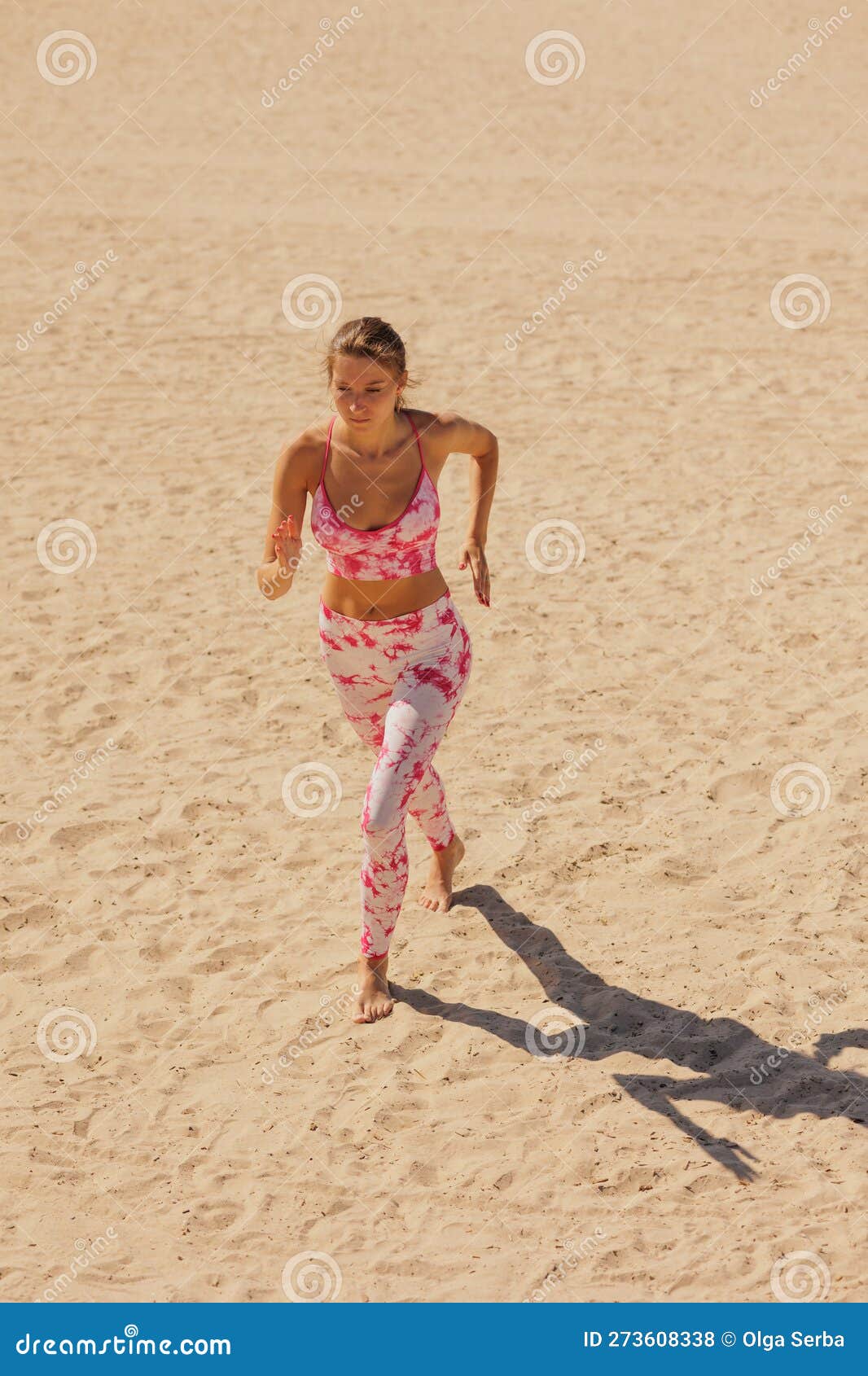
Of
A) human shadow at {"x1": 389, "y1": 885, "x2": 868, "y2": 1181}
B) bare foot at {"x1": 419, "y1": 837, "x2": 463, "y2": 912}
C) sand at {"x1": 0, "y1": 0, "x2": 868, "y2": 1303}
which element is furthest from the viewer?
bare foot at {"x1": 419, "y1": 837, "x2": 463, "y2": 912}

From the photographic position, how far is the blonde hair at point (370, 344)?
170 inches

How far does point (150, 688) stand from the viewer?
7.12 metres

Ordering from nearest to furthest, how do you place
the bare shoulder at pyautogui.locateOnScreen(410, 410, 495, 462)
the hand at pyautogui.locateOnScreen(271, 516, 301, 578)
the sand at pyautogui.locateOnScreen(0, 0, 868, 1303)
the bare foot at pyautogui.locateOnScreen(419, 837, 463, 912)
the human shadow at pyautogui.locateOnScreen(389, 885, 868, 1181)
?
1. the sand at pyautogui.locateOnScreen(0, 0, 868, 1303)
2. the hand at pyautogui.locateOnScreen(271, 516, 301, 578)
3. the human shadow at pyautogui.locateOnScreen(389, 885, 868, 1181)
4. the bare shoulder at pyautogui.locateOnScreen(410, 410, 495, 462)
5. the bare foot at pyautogui.locateOnScreen(419, 837, 463, 912)

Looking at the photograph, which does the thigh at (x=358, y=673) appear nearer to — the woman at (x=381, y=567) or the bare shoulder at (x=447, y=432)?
the woman at (x=381, y=567)

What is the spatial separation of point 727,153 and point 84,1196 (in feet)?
46.2

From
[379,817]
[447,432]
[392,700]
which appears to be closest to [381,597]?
[392,700]

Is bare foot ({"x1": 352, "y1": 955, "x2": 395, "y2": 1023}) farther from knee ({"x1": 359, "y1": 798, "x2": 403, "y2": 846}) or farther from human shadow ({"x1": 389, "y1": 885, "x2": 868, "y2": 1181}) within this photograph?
knee ({"x1": 359, "y1": 798, "x2": 403, "y2": 846})

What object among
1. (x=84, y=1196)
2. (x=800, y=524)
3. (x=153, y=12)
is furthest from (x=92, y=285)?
(x=153, y=12)

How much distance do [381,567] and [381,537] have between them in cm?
10

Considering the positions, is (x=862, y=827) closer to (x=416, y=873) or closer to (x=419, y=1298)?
(x=416, y=873)

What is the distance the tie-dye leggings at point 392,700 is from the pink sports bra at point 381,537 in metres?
0.15

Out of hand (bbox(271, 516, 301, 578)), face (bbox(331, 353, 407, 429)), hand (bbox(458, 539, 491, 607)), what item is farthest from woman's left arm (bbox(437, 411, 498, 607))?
hand (bbox(271, 516, 301, 578))

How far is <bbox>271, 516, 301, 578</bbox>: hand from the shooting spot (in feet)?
14.5

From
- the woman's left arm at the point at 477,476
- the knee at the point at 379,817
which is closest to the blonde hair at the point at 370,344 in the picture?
the woman's left arm at the point at 477,476
